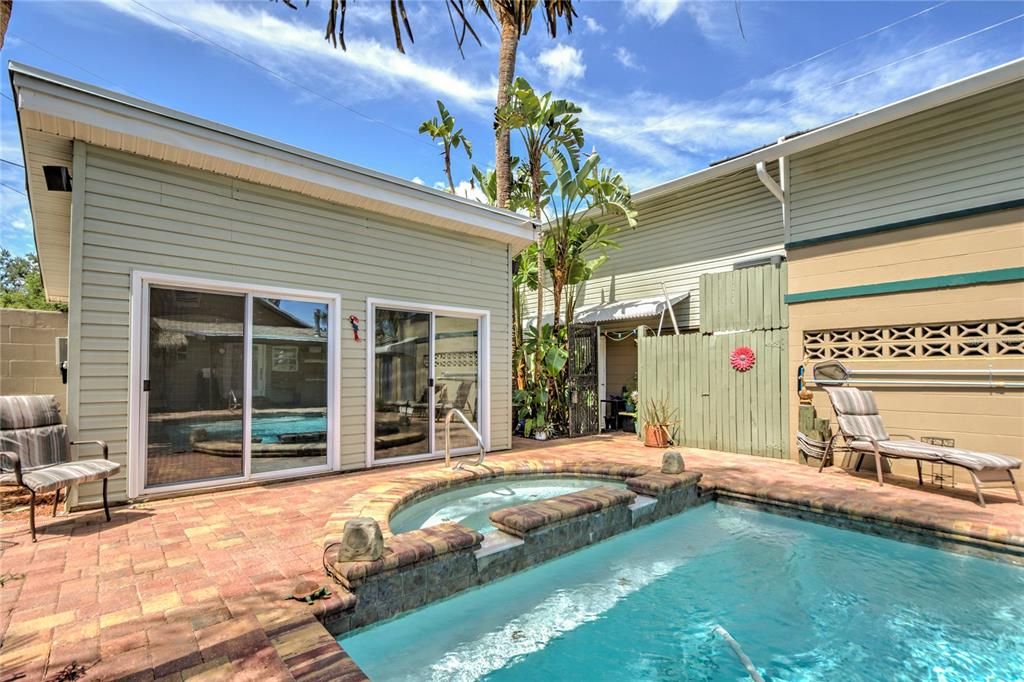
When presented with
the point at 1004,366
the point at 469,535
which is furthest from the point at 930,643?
the point at 1004,366

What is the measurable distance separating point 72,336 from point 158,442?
131cm

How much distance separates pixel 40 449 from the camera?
443cm

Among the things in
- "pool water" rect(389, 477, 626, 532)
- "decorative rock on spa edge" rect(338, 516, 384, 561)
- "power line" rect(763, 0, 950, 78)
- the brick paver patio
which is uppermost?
"power line" rect(763, 0, 950, 78)

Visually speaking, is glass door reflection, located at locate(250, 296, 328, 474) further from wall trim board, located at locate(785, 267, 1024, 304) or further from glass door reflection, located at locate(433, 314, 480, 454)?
wall trim board, located at locate(785, 267, 1024, 304)

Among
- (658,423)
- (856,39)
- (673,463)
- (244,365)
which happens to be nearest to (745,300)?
(658,423)

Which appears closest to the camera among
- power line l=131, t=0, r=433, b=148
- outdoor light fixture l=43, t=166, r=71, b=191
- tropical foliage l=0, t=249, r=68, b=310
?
outdoor light fixture l=43, t=166, r=71, b=191

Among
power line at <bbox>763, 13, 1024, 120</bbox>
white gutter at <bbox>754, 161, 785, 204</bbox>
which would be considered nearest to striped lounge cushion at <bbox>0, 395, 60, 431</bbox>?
white gutter at <bbox>754, 161, 785, 204</bbox>

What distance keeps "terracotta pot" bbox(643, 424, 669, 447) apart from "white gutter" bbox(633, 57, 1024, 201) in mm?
4947

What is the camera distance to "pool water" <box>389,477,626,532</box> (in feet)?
16.4

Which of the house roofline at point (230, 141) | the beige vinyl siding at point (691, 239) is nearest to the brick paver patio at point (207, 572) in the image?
the house roofline at point (230, 141)

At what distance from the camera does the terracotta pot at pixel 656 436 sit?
9070mm

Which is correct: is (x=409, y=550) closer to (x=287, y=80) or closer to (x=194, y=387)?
(x=194, y=387)

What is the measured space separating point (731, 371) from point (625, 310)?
295 centimetres

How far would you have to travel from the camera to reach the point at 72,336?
473cm
